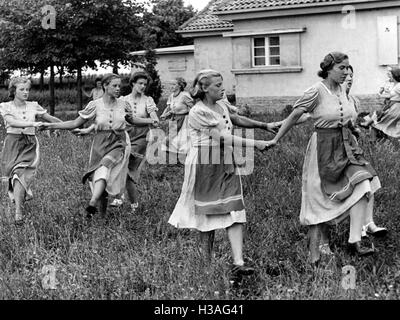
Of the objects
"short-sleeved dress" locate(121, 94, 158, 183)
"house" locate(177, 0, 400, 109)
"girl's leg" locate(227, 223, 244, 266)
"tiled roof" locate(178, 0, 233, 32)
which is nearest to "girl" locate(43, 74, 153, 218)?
"short-sleeved dress" locate(121, 94, 158, 183)

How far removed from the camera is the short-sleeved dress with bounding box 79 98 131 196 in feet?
28.9

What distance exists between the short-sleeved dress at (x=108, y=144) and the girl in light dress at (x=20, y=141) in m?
0.75

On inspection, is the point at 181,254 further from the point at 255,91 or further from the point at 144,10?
the point at 144,10

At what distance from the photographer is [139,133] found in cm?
1066

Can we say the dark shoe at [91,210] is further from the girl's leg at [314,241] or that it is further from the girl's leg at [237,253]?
the girl's leg at [314,241]

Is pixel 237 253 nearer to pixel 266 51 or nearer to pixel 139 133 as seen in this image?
pixel 139 133

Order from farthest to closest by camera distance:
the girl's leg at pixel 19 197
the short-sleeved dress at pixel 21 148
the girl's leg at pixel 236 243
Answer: the short-sleeved dress at pixel 21 148 < the girl's leg at pixel 19 197 < the girl's leg at pixel 236 243

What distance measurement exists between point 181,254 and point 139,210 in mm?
2370

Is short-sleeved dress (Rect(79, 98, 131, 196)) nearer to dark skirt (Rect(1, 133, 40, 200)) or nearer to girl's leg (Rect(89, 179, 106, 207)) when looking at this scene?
girl's leg (Rect(89, 179, 106, 207))

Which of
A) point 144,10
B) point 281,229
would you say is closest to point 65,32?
point 144,10

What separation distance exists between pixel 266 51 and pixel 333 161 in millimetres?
17725

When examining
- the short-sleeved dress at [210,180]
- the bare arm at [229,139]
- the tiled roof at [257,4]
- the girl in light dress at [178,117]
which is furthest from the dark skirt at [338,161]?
the tiled roof at [257,4]

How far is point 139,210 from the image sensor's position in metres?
9.38

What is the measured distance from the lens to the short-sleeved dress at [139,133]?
33.9 ft
